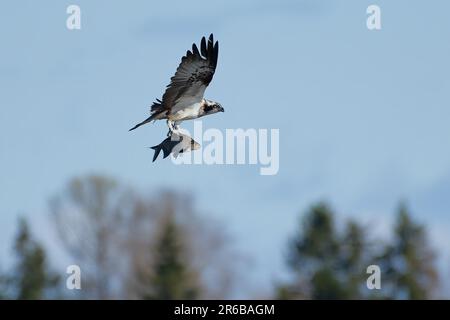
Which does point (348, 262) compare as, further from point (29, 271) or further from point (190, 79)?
point (190, 79)

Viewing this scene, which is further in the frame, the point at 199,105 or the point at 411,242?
the point at 411,242

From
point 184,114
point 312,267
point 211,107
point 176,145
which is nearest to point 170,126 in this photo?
point 184,114

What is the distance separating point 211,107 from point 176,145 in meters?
1.39

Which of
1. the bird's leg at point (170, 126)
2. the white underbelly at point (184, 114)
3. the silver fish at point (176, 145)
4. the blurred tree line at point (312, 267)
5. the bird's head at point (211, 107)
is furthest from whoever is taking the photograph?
the blurred tree line at point (312, 267)

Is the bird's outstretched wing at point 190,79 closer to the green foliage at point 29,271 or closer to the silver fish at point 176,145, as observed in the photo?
the silver fish at point 176,145

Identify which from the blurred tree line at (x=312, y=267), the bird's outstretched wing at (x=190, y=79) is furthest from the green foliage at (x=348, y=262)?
the bird's outstretched wing at (x=190, y=79)

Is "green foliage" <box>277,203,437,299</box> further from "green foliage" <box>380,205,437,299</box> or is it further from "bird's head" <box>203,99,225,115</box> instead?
"bird's head" <box>203,99,225,115</box>

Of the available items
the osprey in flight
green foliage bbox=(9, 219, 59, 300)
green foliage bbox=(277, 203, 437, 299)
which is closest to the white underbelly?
the osprey in flight

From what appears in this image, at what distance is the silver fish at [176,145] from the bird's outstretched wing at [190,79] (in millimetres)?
752

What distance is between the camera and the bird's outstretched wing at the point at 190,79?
60.3 feet
